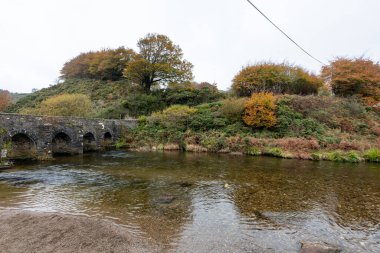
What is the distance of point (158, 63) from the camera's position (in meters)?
34.8

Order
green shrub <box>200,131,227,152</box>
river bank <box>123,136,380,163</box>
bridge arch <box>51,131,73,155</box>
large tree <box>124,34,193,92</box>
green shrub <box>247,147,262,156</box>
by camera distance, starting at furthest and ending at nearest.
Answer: large tree <box>124,34,193,92</box>, green shrub <box>200,131,227,152</box>, green shrub <box>247,147,262,156</box>, bridge arch <box>51,131,73,155</box>, river bank <box>123,136,380,163</box>

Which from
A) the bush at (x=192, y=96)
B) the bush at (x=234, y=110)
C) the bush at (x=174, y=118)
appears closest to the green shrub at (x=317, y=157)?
the bush at (x=234, y=110)

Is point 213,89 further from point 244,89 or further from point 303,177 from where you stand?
point 303,177

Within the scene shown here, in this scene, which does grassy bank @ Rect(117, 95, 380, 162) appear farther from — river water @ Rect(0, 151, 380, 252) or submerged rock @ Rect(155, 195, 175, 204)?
submerged rock @ Rect(155, 195, 175, 204)

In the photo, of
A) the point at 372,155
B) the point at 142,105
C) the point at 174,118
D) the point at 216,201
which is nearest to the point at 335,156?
the point at 372,155

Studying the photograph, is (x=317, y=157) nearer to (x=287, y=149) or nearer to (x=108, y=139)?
(x=287, y=149)

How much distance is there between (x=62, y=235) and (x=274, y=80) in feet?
91.2

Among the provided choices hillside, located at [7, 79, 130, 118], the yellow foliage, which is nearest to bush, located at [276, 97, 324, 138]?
the yellow foliage

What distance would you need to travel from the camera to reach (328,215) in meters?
7.35

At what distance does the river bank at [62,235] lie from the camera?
16.0 ft

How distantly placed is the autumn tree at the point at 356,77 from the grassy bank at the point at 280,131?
7.75 feet

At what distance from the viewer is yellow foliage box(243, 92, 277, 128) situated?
2269 cm

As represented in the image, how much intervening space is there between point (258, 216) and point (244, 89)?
24341mm

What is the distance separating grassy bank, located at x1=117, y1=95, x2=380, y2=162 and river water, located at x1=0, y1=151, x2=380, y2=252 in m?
5.10
